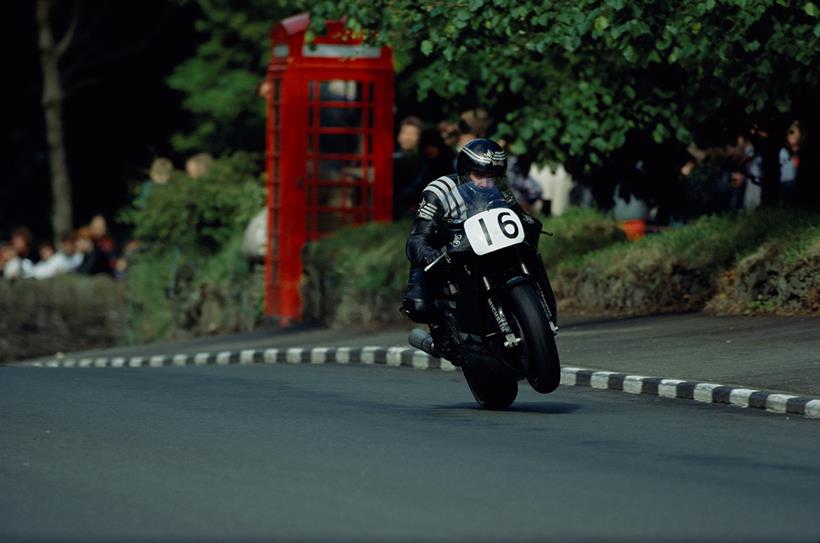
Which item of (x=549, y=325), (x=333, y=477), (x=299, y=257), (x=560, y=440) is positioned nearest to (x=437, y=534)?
(x=333, y=477)

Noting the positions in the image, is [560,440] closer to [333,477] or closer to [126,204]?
[333,477]

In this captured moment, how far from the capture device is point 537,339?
13.2 metres

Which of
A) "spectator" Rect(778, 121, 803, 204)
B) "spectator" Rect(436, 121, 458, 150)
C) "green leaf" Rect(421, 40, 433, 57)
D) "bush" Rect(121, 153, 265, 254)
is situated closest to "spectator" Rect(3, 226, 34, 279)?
"bush" Rect(121, 153, 265, 254)

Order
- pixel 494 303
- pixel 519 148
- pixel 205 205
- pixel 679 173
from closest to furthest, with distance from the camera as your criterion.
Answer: pixel 494 303 → pixel 519 148 → pixel 679 173 → pixel 205 205

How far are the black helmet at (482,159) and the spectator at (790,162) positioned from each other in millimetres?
8471

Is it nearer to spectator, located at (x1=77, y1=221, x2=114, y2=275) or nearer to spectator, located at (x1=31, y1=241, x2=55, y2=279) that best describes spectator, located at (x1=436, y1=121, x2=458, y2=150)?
spectator, located at (x1=77, y1=221, x2=114, y2=275)

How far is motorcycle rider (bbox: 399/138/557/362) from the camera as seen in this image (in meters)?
14.0

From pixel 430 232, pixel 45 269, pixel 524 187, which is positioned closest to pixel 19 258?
pixel 45 269

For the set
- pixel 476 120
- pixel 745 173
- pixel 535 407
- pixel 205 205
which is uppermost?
pixel 476 120

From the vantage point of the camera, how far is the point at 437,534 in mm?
8750

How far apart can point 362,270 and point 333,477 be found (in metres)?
14.6

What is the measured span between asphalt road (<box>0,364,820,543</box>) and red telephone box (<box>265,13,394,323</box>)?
10.6 m

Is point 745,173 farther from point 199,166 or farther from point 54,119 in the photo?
point 54,119

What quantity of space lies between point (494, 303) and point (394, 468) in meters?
2.98
